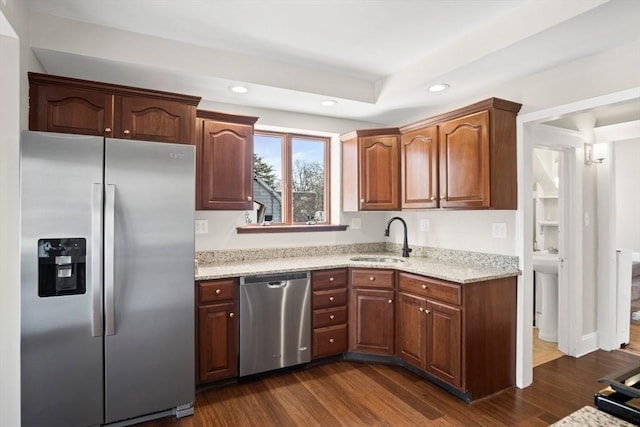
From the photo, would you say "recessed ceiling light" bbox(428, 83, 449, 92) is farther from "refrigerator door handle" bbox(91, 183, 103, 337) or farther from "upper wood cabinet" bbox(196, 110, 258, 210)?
"refrigerator door handle" bbox(91, 183, 103, 337)

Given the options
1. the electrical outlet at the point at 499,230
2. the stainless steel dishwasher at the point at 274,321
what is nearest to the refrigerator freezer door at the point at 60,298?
the stainless steel dishwasher at the point at 274,321

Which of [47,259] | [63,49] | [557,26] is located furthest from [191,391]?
[557,26]

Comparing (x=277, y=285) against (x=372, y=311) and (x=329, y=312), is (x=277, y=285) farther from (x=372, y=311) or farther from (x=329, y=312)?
(x=372, y=311)

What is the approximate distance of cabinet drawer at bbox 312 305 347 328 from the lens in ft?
10.2

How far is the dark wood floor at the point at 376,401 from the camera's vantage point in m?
2.33

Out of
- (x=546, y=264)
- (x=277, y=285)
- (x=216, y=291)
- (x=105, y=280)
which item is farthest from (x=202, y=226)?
(x=546, y=264)

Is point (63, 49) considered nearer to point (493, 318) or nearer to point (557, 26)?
point (557, 26)

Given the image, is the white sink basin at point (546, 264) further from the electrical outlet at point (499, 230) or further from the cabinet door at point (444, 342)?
the cabinet door at point (444, 342)

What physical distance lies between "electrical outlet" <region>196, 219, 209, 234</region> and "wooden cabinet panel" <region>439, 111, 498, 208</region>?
2.05m

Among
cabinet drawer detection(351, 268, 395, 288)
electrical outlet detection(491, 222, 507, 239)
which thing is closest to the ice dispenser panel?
cabinet drawer detection(351, 268, 395, 288)

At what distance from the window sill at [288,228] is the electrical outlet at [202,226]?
0.28 meters

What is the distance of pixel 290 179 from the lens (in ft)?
12.5

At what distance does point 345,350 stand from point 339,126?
2.29m

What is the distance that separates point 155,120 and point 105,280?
1.14 metres
